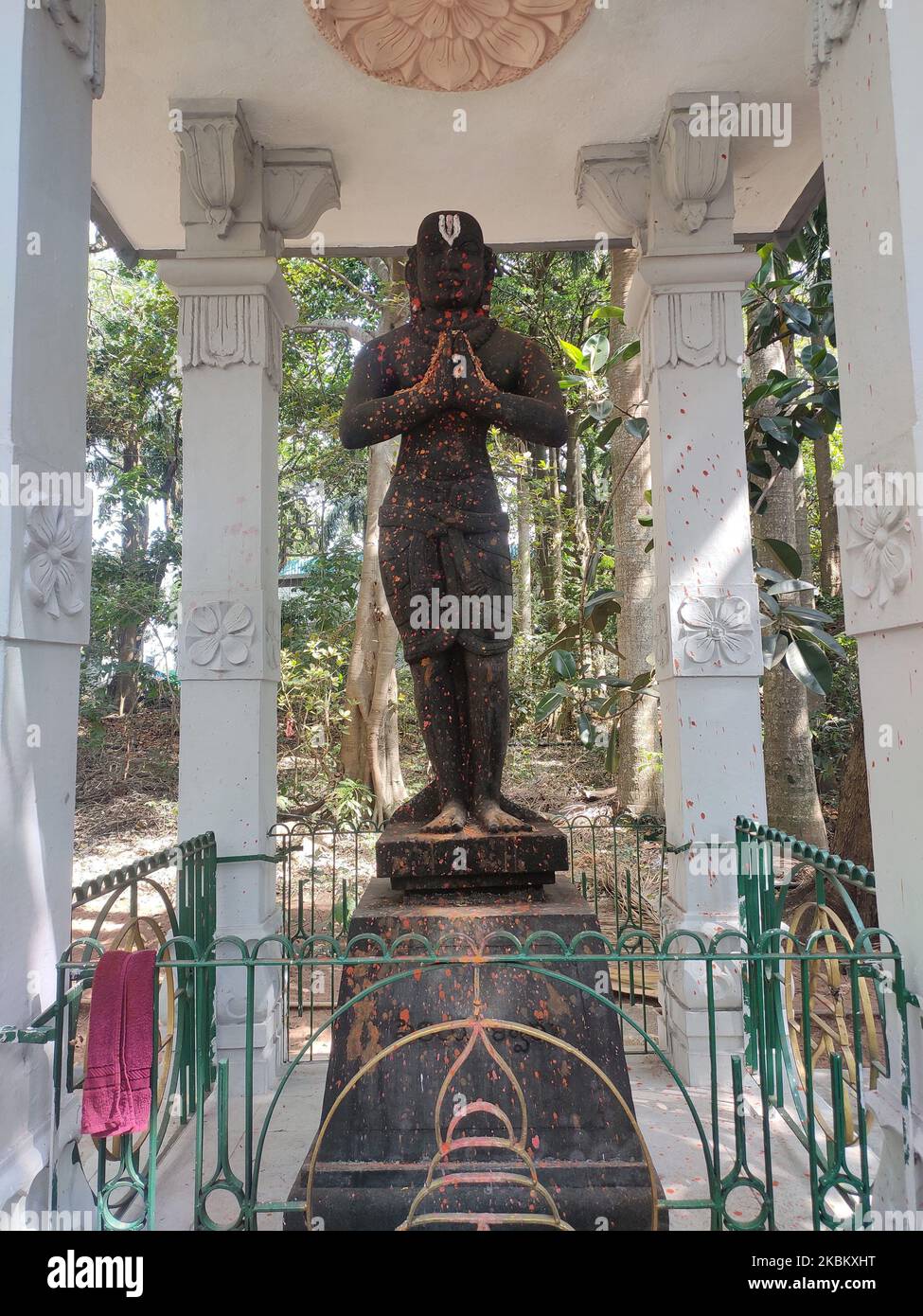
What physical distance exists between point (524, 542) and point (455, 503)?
1123 cm

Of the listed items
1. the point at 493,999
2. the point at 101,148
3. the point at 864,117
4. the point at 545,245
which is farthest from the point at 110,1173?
the point at 545,245

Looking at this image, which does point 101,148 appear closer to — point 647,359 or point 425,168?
point 425,168

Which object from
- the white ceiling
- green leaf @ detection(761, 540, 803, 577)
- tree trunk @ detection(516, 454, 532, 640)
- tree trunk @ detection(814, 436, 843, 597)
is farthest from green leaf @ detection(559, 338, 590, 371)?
tree trunk @ detection(516, 454, 532, 640)

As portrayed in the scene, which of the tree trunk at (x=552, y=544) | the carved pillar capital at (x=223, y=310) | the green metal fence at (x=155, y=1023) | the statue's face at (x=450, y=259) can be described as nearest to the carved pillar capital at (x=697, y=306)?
the statue's face at (x=450, y=259)

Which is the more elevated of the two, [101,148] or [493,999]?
[101,148]

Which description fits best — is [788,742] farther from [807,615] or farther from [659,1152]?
[659,1152]

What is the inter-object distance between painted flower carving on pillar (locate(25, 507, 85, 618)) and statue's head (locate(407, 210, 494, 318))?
1.52 m

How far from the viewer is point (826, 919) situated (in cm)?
264

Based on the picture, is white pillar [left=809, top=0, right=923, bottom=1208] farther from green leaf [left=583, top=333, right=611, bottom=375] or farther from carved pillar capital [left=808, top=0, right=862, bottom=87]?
green leaf [left=583, top=333, right=611, bottom=375]

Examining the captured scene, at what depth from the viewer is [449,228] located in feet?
9.75

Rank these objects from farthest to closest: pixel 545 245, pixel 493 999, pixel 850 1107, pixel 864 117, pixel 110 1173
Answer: pixel 545 245
pixel 850 1107
pixel 110 1173
pixel 493 999
pixel 864 117

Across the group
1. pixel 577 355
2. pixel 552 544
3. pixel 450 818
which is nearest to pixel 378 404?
pixel 450 818

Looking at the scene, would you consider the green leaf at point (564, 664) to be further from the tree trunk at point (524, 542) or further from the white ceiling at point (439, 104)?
the tree trunk at point (524, 542)

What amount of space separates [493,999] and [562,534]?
12707 millimetres
